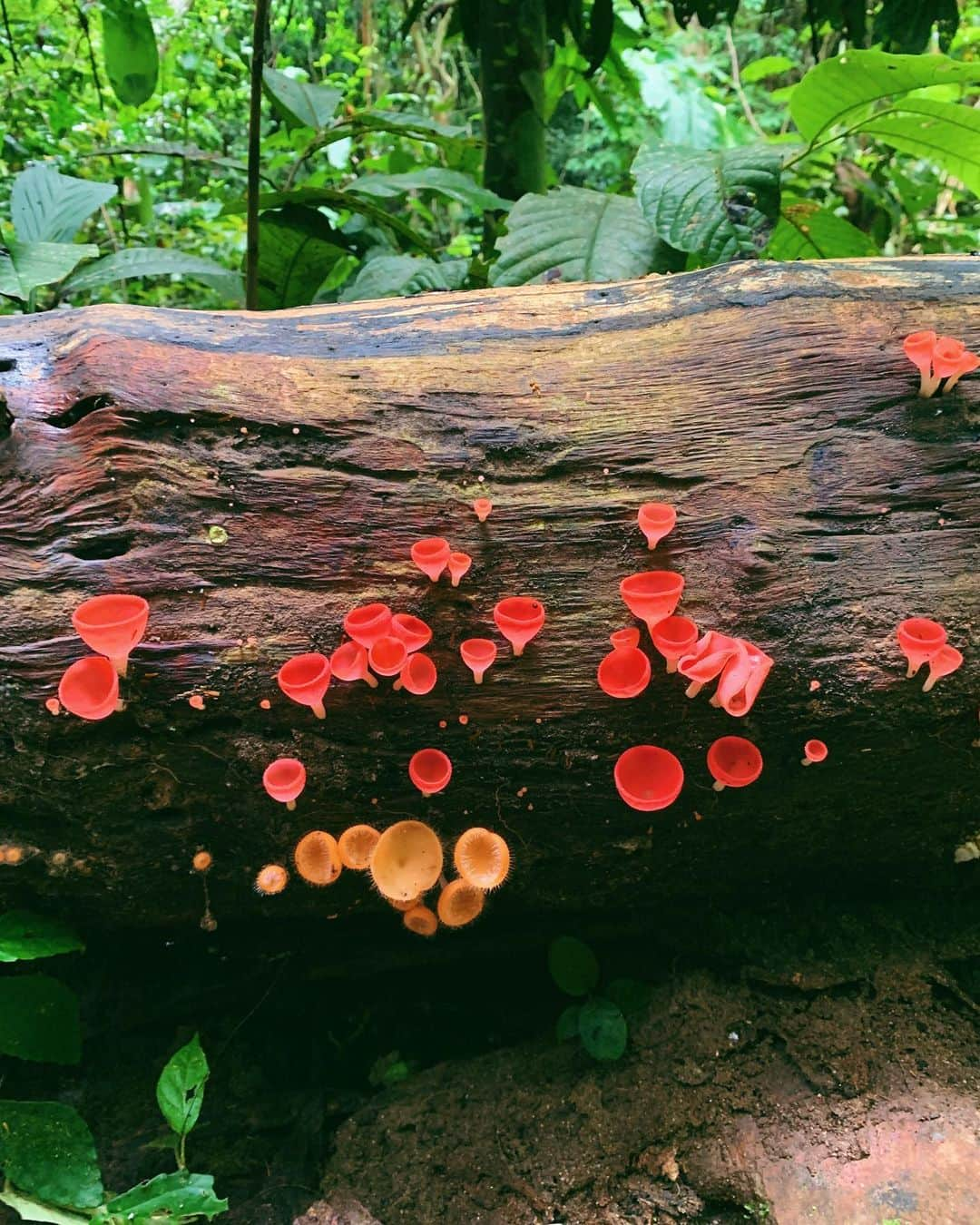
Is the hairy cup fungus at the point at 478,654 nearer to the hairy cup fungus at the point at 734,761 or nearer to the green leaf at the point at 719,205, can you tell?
the hairy cup fungus at the point at 734,761

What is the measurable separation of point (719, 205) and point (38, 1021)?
329 cm

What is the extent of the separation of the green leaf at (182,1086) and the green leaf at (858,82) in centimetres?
357

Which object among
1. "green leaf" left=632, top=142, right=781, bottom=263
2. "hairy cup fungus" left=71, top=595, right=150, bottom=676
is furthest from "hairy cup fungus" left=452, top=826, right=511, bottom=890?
"green leaf" left=632, top=142, right=781, bottom=263

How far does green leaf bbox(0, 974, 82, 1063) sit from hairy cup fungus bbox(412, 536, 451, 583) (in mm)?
1399

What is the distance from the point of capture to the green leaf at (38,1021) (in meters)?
2.00

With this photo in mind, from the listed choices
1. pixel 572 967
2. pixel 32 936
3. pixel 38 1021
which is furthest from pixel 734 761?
pixel 38 1021

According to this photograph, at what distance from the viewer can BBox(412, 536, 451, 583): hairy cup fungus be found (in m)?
1.89

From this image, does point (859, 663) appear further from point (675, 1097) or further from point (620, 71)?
point (620, 71)

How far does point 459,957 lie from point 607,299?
6.38 feet

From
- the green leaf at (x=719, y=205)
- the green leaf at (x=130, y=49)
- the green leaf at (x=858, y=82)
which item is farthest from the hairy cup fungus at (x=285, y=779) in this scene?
the green leaf at (x=130, y=49)

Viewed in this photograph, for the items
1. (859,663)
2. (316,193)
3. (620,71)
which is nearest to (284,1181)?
(859,663)

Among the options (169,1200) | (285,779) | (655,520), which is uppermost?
(655,520)

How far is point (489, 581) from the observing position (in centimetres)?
199

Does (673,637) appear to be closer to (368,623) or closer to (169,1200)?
(368,623)
